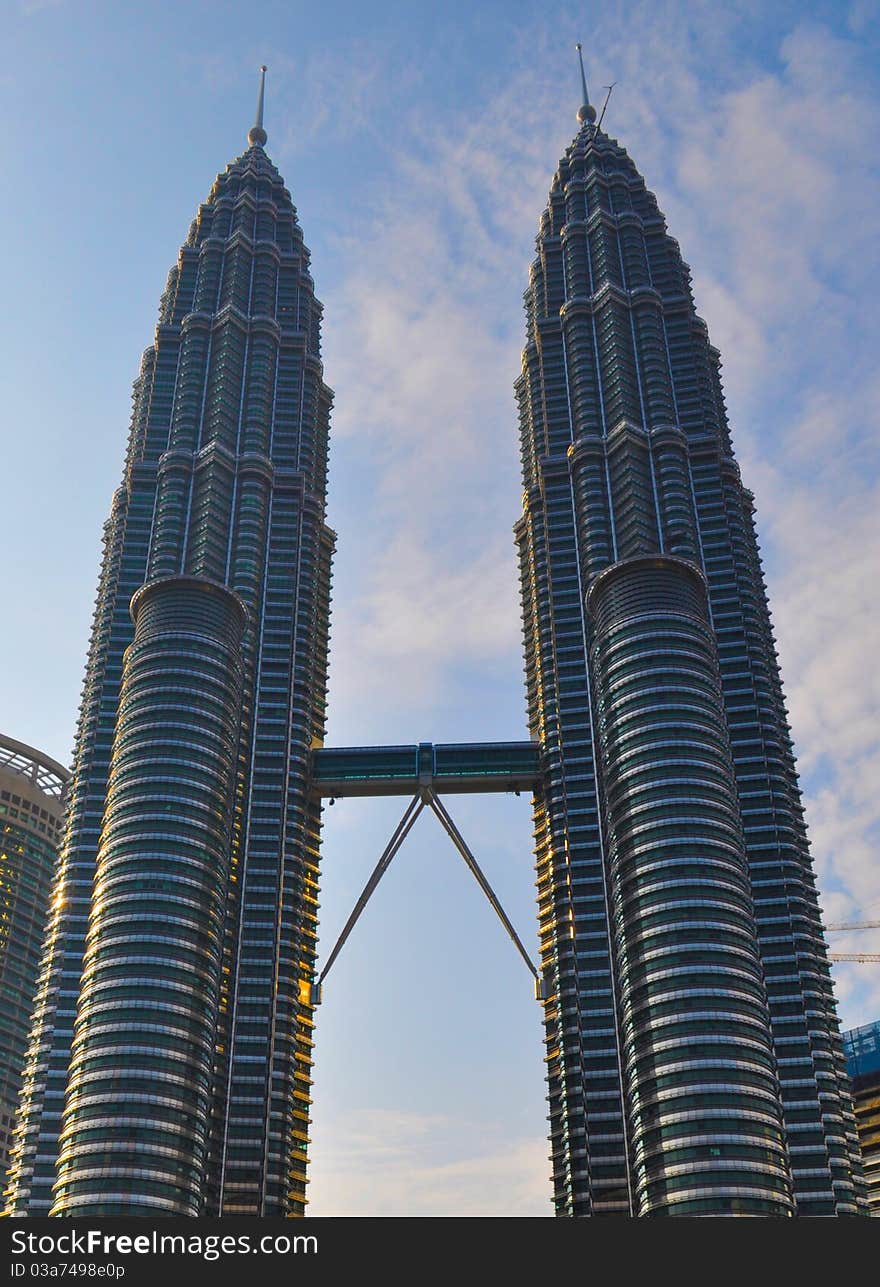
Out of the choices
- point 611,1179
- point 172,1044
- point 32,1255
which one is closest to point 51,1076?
point 172,1044

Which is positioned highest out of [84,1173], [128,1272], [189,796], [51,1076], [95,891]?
[189,796]

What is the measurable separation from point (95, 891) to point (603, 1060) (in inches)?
2996

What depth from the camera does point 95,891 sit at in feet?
623

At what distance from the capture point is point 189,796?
196 meters

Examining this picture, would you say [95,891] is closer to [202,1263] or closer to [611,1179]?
[611,1179]

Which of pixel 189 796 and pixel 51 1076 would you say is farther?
pixel 189 796

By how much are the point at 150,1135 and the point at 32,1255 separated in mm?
84644

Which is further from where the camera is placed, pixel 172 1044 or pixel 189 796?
pixel 189 796

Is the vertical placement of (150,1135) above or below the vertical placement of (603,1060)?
below

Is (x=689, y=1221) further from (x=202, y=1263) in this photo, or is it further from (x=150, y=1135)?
(x=150, y=1135)

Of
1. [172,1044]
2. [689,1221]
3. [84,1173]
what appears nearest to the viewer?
[689,1221]

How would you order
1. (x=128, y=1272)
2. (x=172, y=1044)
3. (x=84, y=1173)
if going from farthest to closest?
1. (x=172, y=1044)
2. (x=84, y=1173)
3. (x=128, y=1272)

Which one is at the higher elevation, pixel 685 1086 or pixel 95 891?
pixel 95 891

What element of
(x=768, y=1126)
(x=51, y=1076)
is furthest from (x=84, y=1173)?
(x=768, y=1126)
